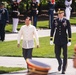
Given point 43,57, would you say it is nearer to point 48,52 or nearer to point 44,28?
point 48,52

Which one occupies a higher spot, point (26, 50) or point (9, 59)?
point (26, 50)

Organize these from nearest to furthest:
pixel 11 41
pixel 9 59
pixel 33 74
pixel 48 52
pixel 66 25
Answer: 1. pixel 33 74
2. pixel 66 25
3. pixel 9 59
4. pixel 48 52
5. pixel 11 41

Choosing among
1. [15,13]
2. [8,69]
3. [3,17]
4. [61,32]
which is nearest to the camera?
[61,32]

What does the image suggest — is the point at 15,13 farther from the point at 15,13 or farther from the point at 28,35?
the point at 28,35

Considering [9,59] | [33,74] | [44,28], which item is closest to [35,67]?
[33,74]

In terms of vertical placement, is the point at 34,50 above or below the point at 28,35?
below

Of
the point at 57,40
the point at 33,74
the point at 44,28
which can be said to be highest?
the point at 33,74

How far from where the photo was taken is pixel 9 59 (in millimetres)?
13672

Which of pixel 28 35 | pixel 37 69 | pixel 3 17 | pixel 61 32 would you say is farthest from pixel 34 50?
pixel 37 69

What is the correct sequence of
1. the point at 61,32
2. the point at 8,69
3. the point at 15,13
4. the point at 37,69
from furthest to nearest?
1. the point at 15,13
2. the point at 8,69
3. the point at 61,32
4. the point at 37,69

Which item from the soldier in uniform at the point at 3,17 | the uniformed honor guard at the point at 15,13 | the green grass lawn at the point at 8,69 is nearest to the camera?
the green grass lawn at the point at 8,69

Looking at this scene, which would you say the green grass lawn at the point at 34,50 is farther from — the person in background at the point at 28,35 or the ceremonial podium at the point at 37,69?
the ceremonial podium at the point at 37,69

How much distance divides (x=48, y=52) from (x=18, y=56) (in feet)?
4.69

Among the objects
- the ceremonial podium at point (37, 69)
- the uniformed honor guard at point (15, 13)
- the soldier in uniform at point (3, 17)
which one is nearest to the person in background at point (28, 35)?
the ceremonial podium at point (37, 69)
